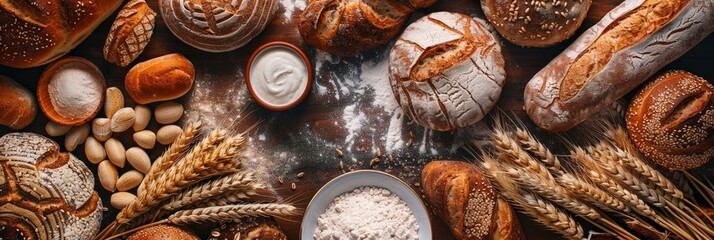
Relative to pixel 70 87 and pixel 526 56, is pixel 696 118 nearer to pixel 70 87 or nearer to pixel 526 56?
pixel 526 56

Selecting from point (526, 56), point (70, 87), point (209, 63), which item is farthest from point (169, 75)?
point (526, 56)

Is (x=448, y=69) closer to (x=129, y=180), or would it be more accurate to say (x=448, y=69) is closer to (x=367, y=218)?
(x=367, y=218)

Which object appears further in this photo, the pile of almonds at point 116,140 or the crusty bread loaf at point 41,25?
the pile of almonds at point 116,140

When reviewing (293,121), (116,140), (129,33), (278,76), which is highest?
(129,33)

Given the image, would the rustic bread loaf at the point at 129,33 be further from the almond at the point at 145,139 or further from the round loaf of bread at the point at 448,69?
the round loaf of bread at the point at 448,69

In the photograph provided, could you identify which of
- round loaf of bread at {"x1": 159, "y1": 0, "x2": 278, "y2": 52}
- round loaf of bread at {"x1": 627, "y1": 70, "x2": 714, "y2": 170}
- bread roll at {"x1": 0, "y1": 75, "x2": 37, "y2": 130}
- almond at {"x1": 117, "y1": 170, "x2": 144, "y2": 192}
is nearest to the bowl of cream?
round loaf of bread at {"x1": 159, "y1": 0, "x2": 278, "y2": 52}

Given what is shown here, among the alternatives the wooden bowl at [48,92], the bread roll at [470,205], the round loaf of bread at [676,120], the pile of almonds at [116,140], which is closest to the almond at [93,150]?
the pile of almonds at [116,140]

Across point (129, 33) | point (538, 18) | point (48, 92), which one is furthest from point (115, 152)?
point (538, 18)
